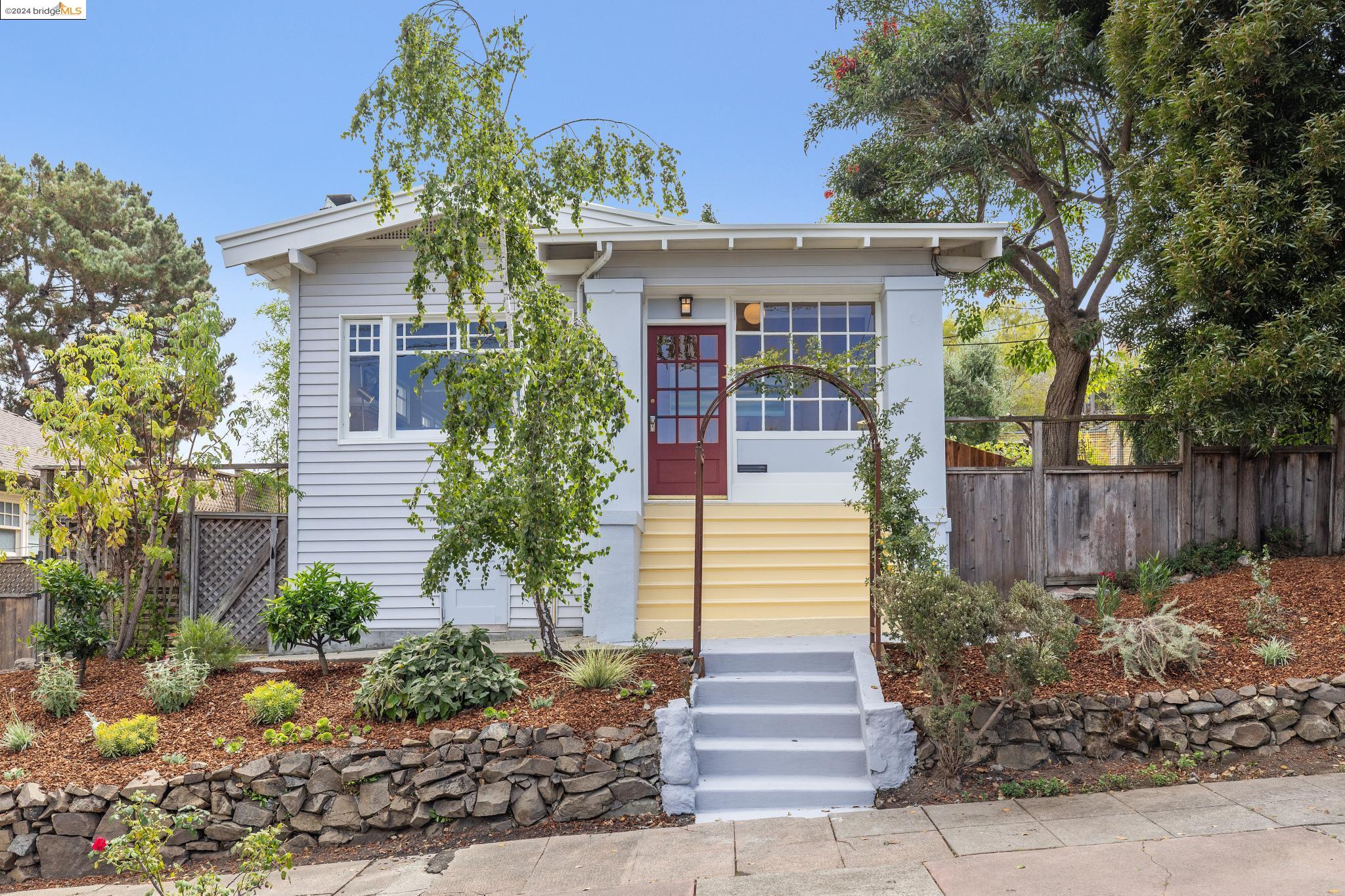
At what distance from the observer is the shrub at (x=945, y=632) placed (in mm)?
5238

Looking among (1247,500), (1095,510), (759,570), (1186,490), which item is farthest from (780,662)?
(1247,500)

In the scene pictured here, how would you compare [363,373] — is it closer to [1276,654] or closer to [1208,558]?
[1276,654]

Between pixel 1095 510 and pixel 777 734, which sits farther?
pixel 1095 510

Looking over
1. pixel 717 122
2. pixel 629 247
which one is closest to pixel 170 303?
pixel 717 122

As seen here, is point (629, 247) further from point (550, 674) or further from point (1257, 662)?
point (1257, 662)

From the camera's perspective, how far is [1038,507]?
29.7 ft

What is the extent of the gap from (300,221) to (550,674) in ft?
17.2

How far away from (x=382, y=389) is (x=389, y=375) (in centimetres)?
15

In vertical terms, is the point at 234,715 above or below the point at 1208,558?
below

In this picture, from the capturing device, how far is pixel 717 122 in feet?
50.0

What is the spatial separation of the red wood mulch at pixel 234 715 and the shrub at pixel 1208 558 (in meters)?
5.43

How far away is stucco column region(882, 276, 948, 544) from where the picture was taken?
27.3 feet

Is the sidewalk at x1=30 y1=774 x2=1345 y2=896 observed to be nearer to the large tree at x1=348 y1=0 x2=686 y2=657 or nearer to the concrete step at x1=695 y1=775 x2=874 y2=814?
the concrete step at x1=695 y1=775 x2=874 y2=814

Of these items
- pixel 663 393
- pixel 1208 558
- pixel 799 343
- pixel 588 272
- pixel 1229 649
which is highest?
pixel 588 272
